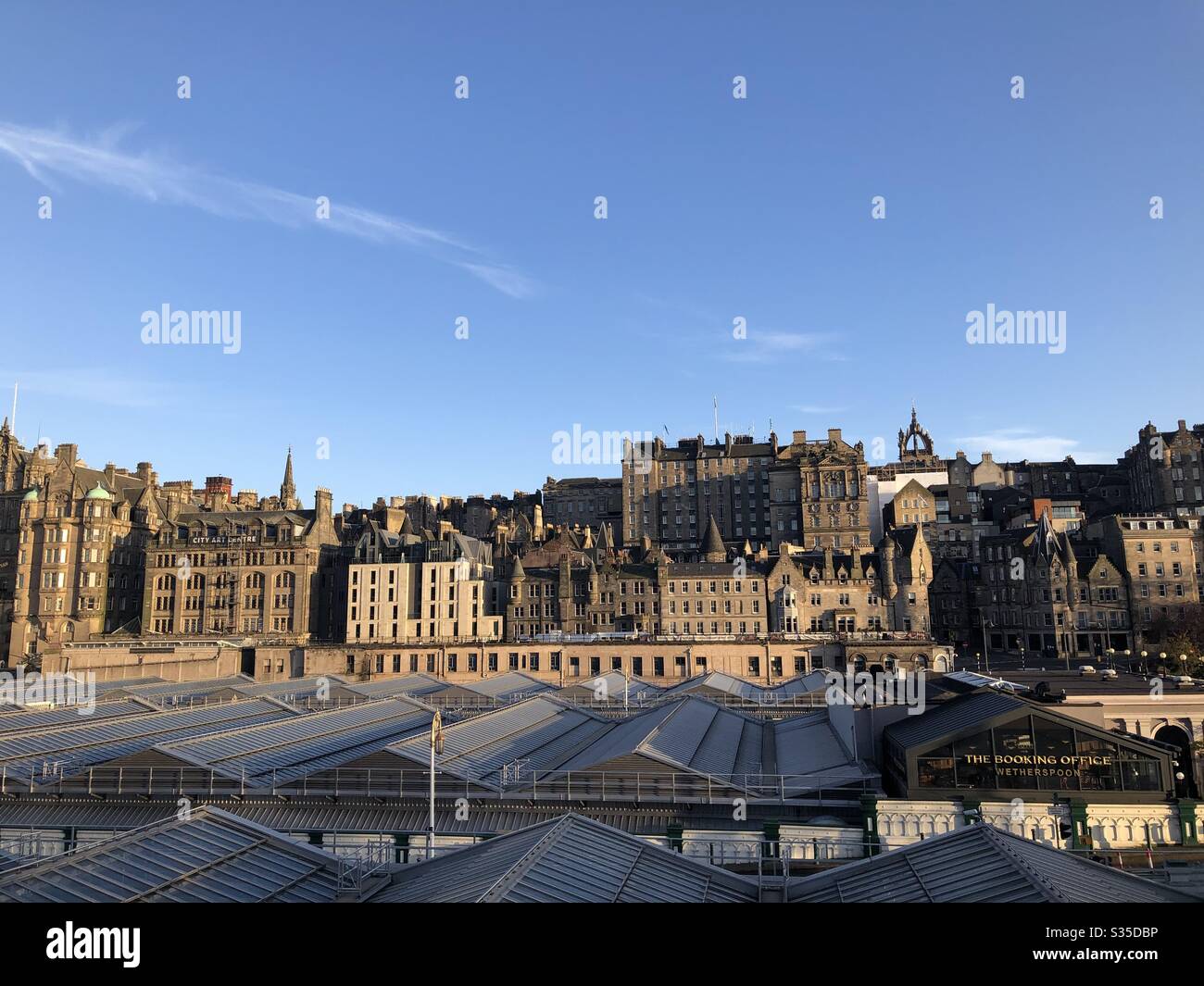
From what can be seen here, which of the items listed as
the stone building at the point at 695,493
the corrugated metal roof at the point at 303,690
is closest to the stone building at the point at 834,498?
the stone building at the point at 695,493

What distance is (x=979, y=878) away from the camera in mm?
14250

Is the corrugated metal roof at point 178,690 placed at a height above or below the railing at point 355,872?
below

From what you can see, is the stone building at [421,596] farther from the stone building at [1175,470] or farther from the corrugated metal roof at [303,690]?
the stone building at [1175,470]

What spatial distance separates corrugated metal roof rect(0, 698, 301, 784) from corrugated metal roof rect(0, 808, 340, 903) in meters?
21.2

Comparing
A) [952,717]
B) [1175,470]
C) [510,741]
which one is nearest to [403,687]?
[510,741]

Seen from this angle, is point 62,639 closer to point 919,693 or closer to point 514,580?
point 514,580

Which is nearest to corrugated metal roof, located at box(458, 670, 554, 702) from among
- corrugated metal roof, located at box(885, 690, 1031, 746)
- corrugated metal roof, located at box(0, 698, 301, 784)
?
corrugated metal roof, located at box(0, 698, 301, 784)

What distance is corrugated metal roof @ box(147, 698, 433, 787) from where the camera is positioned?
34.2 meters

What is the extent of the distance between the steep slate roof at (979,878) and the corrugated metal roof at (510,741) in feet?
61.3

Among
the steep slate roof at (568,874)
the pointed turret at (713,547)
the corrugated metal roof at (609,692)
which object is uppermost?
the pointed turret at (713,547)

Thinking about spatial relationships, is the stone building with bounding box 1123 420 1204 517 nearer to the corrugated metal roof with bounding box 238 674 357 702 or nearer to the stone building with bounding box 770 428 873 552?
the stone building with bounding box 770 428 873 552

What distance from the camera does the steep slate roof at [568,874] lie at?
14294mm

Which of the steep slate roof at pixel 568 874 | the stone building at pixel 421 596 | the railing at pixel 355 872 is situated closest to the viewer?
the steep slate roof at pixel 568 874
